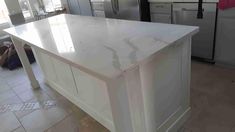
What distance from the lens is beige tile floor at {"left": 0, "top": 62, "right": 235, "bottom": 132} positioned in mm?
1806

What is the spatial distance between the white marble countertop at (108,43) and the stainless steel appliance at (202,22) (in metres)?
1.12

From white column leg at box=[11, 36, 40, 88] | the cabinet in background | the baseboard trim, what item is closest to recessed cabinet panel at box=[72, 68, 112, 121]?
the baseboard trim

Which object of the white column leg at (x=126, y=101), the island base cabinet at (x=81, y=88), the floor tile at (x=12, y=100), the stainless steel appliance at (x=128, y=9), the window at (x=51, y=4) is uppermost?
the window at (x=51, y=4)

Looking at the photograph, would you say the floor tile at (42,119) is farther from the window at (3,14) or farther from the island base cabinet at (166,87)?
the window at (3,14)

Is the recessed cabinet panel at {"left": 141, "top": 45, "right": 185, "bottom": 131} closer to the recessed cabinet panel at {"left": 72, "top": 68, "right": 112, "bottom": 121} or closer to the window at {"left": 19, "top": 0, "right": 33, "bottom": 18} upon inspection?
the recessed cabinet panel at {"left": 72, "top": 68, "right": 112, "bottom": 121}

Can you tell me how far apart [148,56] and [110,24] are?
2.97ft

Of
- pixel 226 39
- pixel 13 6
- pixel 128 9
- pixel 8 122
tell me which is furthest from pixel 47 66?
pixel 13 6

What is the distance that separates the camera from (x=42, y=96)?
2.58 metres

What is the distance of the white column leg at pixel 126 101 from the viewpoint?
1026mm

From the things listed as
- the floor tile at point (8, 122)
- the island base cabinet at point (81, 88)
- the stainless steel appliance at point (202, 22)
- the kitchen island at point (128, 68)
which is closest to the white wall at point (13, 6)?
the island base cabinet at point (81, 88)

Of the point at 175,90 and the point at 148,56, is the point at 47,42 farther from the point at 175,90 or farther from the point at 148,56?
the point at 175,90

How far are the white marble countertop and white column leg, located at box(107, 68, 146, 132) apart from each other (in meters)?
0.10

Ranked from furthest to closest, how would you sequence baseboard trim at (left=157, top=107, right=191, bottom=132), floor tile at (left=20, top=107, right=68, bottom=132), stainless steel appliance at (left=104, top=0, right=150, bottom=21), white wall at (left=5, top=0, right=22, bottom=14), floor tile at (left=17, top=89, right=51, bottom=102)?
white wall at (left=5, top=0, right=22, bottom=14) < stainless steel appliance at (left=104, top=0, right=150, bottom=21) < floor tile at (left=17, top=89, right=51, bottom=102) < floor tile at (left=20, top=107, right=68, bottom=132) < baseboard trim at (left=157, top=107, right=191, bottom=132)

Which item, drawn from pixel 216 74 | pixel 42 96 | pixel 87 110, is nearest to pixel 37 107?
pixel 42 96
